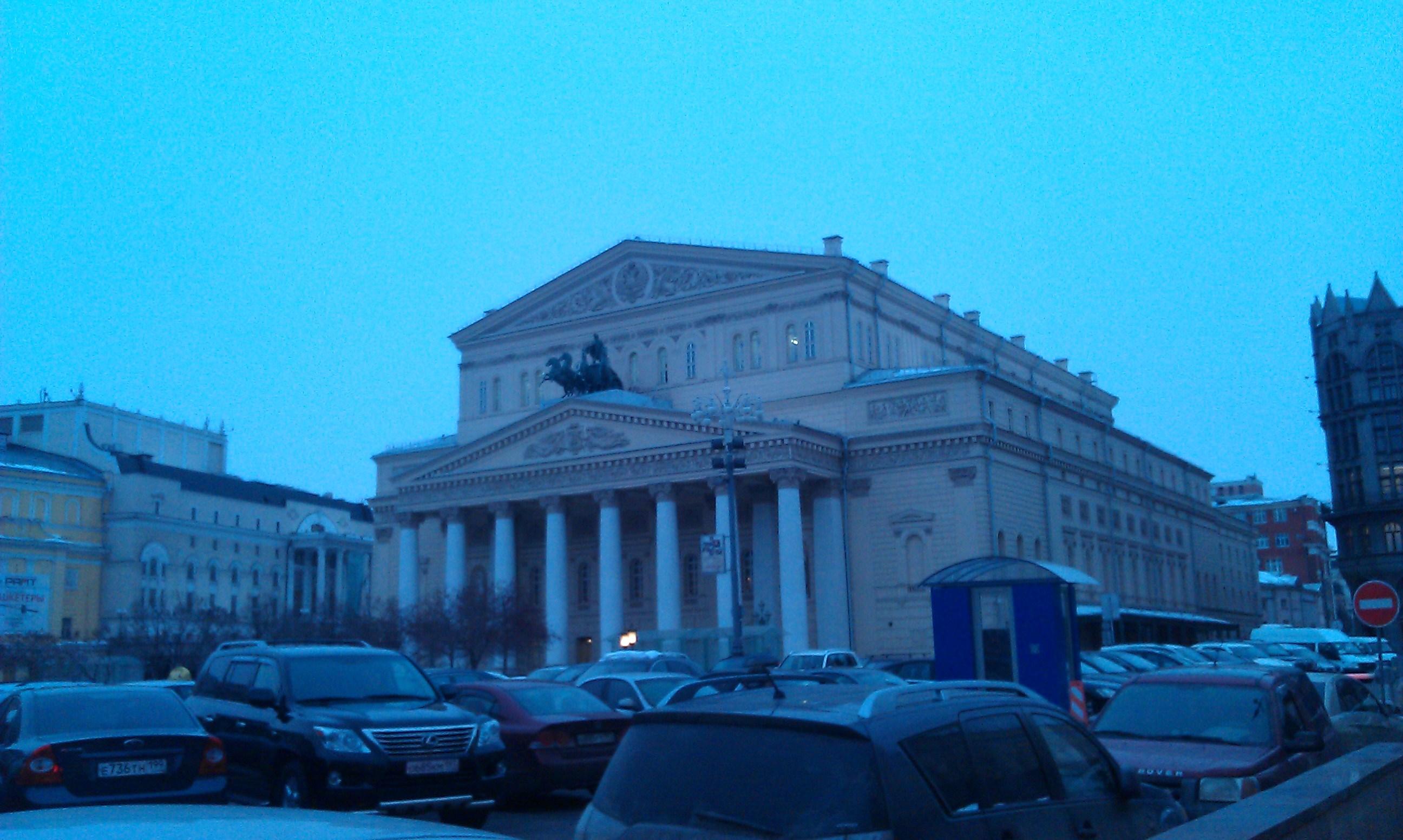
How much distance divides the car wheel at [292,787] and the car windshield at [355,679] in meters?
0.76

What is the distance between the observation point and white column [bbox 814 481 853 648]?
1934 inches

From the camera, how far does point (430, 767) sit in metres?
12.3

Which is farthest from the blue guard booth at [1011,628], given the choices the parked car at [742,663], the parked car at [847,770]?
the parked car at [847,770]

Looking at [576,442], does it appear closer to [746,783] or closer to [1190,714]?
[1190,714]

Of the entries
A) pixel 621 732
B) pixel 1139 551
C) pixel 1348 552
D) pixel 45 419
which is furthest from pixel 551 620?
pixel 1348 552

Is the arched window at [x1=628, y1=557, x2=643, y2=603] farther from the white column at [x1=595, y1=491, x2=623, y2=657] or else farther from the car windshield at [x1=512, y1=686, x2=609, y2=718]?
the car windshield at [x1=512, y1=686, x2=609, y2=718]

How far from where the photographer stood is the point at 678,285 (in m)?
57.9

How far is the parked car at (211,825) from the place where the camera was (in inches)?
124

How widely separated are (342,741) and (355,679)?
57.9 inches

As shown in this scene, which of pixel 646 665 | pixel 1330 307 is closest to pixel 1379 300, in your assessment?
pixel 1330 307

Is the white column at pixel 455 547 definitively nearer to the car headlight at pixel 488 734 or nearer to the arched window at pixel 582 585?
the arched window at pixel 582 585

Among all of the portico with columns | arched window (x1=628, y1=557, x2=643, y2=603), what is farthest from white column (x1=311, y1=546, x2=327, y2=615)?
arched window (x1=628, y1=557, x2=643, y2=603)

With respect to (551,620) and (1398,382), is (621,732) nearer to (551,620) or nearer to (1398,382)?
(551,620)

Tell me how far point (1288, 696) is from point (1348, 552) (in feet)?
263
